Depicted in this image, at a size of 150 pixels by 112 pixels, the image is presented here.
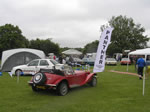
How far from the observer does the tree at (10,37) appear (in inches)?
1797

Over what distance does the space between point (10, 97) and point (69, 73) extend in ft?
9.17

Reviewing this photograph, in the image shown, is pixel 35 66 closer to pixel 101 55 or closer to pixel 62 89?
pixel 101 55

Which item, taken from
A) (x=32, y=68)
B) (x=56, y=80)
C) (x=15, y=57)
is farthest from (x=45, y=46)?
(x=56, y=80)

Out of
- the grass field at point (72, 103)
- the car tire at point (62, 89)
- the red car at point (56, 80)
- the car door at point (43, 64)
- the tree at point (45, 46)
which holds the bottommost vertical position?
the grass field at point (72, 103)

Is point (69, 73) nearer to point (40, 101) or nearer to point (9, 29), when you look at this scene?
point (40, 101)

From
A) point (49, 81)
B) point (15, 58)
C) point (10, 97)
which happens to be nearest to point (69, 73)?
point (49, 81)

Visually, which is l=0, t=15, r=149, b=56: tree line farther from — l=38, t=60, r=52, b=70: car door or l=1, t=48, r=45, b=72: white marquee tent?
l=38, t=60, r=52, b=70: car door

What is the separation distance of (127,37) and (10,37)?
3618cm

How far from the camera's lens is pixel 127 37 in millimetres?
47031

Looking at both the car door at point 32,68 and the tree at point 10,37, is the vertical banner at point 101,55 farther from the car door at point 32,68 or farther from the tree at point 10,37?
the tree at point 10,37

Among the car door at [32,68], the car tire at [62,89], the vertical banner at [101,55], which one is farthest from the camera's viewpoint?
the car door at [32,68]

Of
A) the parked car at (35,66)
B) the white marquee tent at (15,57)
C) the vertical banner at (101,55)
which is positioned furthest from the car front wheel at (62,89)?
the white marquee tent at (15,57)

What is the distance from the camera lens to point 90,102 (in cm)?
572

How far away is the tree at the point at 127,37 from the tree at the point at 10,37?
94.7 ft
